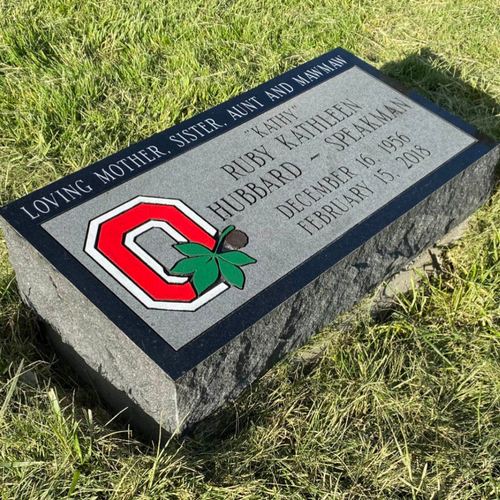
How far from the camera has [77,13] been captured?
3719 millimetres

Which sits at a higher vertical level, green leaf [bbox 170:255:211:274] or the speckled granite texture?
green leaf [bbox 170:255:211:274]

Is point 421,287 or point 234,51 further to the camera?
point 234,51

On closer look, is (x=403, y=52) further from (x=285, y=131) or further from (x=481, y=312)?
(x=481, y=312)

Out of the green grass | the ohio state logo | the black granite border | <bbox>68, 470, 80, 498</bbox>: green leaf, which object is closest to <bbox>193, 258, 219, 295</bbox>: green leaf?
the ohio state logo

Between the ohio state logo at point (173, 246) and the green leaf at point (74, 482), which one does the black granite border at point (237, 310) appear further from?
the green leaf at point (74, 482)

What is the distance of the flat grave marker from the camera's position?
6.48ft

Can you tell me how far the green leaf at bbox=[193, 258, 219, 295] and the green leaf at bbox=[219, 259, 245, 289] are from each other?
0.07ft

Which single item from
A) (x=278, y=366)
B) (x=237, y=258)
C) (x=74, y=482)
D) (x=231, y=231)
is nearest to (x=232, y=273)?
(x=237, y=258)

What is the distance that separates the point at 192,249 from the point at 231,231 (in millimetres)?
159

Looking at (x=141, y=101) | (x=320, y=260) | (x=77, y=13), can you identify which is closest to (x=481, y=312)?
(x=320, y=260)

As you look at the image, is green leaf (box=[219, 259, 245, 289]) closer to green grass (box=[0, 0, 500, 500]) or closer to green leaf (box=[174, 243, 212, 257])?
green leaf (box=[174, 243, 212, 257])

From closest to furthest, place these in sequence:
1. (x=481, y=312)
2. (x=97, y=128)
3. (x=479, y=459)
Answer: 1. (x=479, y=459)
2. (x=481, y=312)
3. (x=97, y=128)

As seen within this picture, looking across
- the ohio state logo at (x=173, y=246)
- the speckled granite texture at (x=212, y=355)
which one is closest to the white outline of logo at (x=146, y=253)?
the ohio state logo at (x=173, y=246)

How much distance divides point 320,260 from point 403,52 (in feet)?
7.04
